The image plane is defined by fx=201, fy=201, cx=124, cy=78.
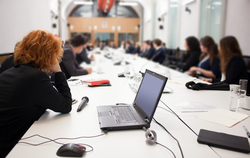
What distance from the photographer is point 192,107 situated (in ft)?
4.79

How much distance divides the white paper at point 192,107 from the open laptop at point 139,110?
340 millimetres

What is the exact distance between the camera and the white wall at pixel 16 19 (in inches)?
129

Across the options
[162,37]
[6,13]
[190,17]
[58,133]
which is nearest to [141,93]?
[58,133]

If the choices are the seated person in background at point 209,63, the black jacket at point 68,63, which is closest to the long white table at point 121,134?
the black jacket at point 68,63

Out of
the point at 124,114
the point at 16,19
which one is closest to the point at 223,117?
the point at 124,114

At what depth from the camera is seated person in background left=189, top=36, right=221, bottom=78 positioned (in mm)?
3336

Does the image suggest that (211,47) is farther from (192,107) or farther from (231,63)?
(192,107)

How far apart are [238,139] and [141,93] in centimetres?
59

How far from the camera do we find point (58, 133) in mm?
1023

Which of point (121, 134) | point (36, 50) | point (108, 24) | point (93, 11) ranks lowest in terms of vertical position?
point (121, 134)

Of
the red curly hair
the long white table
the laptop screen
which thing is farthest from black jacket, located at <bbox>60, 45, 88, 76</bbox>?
the laptop screen

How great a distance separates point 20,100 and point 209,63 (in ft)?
10.2

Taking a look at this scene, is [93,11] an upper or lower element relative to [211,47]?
upper

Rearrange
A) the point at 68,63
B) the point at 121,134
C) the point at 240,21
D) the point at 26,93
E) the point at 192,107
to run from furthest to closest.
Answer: the point at 240,21 → the point at 68,63 → the point at 192,107 → the point at 26,93 → the point at 121,134
